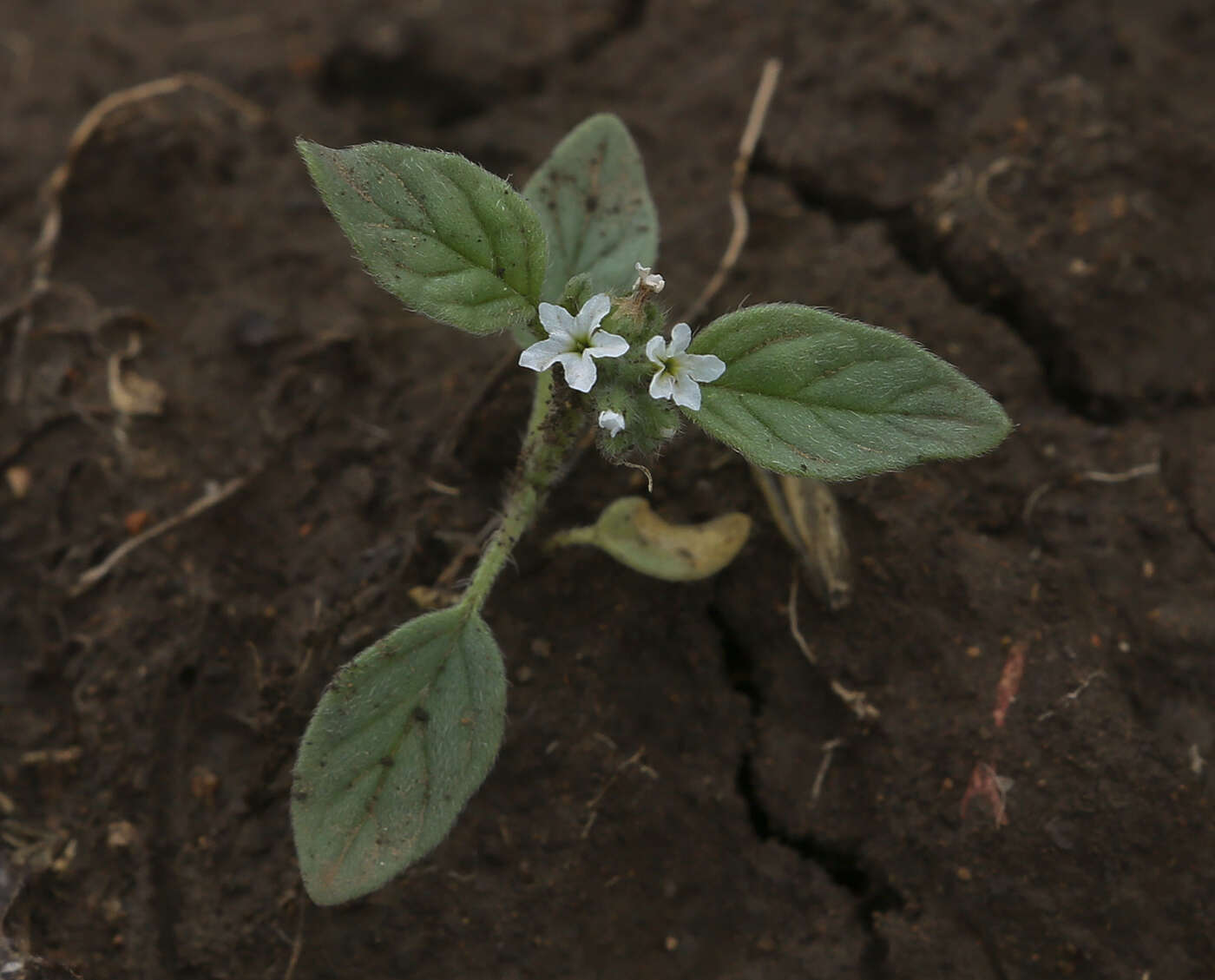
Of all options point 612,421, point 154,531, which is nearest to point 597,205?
point 612,421

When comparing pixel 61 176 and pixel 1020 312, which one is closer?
pixel 1020 312

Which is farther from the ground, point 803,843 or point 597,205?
point 597,205

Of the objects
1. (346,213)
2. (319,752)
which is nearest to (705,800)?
(319,752)

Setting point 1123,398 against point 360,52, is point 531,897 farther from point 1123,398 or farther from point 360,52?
point 360,52

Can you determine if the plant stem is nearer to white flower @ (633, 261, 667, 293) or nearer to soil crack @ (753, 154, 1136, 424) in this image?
white flower @ (633, 261, 667, 293)

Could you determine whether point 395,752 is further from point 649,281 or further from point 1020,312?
point 1020,312

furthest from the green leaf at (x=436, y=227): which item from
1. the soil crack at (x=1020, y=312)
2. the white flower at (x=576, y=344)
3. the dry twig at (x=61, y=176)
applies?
the dry twig at (x=61, y=176)

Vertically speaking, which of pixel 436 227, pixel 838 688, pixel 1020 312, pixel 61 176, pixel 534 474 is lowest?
pixel 838 688

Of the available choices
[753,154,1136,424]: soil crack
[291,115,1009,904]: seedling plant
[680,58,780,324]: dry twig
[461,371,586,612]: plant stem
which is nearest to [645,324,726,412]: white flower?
[291,115,1009,904]: seedling plant
